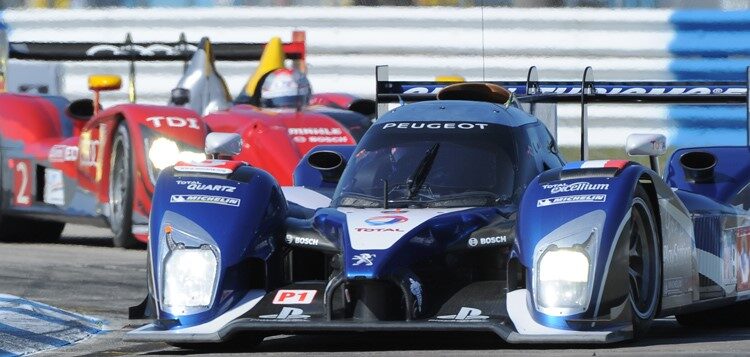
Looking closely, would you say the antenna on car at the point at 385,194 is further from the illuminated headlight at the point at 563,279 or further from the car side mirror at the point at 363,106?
the car side mirror at the point at 363,106

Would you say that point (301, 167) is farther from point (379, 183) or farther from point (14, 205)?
point (14, 205)

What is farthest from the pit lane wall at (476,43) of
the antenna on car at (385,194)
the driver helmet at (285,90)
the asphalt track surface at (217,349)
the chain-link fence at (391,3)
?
the antenna on car at (385,194)

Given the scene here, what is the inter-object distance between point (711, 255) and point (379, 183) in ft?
5.34

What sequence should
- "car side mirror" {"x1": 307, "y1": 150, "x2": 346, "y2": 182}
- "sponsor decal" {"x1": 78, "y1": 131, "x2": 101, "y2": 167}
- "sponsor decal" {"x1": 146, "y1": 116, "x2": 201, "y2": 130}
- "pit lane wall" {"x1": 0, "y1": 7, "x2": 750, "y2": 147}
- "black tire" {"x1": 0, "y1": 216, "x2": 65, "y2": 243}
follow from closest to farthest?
"car side mirror" {"x1": 307, "y1": 150, "x2": 346, "y2": 182}
"sponsor decal" {"x1": 146, "y1": 116, "x2": 201, "y2": 130}
"sponsor decal" {"x1": 78, "y1": 131, "x2": 101, "y2": 167}
"black tire" {"x1": 0, "y1": 216, "x2": 65, "y2": 243}
"pit lane wall" {"x1": 0, "y1": 7, "x2": 750, "y2": 147}

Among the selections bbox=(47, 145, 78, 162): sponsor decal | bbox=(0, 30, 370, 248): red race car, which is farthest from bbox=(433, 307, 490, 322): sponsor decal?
bbox=(47, 145, 78, 162): sponsor decal

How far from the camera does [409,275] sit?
301 inches

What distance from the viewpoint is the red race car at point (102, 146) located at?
14141 mm

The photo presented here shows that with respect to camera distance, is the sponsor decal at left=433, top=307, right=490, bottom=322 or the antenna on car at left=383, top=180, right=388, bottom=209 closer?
the sponsor decal at left=433, top=307, right=490, bottom=322

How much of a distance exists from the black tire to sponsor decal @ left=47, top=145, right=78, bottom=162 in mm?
924

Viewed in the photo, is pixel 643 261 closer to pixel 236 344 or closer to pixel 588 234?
pixel 588 234

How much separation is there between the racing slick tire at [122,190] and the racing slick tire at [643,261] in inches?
277

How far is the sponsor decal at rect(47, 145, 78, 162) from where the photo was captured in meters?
15.1

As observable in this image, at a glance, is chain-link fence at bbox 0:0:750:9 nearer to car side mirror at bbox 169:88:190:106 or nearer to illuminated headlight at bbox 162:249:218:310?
car side mirror at bbox 169:88:190:106

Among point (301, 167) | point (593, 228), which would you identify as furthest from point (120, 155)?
point (593, 228)
